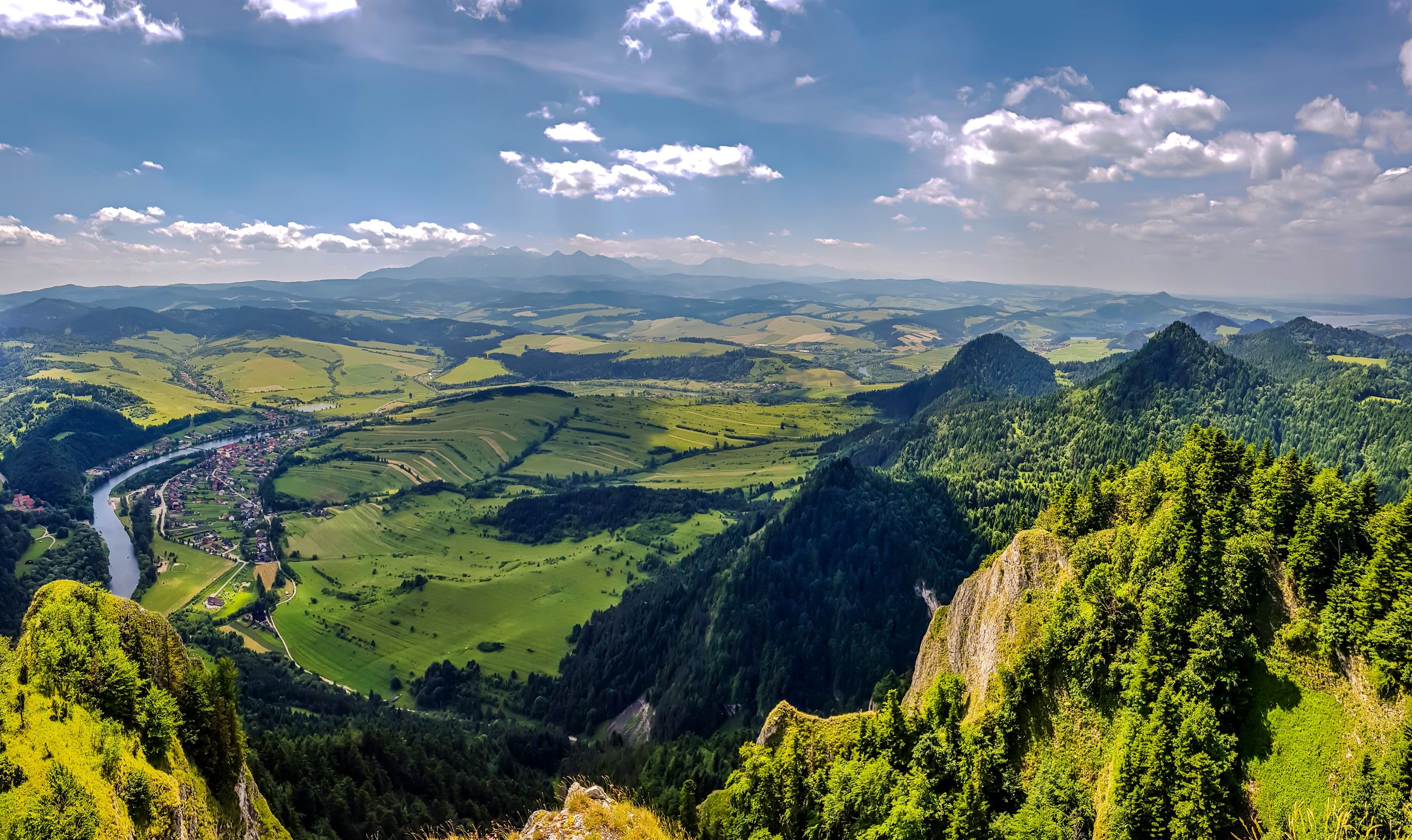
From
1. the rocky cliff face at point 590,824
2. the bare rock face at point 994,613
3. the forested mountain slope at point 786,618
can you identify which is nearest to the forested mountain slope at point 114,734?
the rocky cliff face at point 590,824

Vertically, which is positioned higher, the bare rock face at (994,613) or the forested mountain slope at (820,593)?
the bare rock face at (994,613)

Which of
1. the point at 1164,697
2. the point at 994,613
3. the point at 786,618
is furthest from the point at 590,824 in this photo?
the point at 786,618

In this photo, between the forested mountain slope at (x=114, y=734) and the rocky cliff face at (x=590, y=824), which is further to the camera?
the rocky cliff face at (x=590, y=824)

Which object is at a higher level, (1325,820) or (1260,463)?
(1260,463)

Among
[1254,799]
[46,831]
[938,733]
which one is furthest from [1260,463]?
[46,831]

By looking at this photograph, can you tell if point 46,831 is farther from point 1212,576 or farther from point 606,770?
point 606,770

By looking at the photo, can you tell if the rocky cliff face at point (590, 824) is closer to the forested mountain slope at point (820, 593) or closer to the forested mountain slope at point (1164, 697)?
the forested mountain slope at point (1164, 697)

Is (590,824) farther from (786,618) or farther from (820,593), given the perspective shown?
(820,593)
